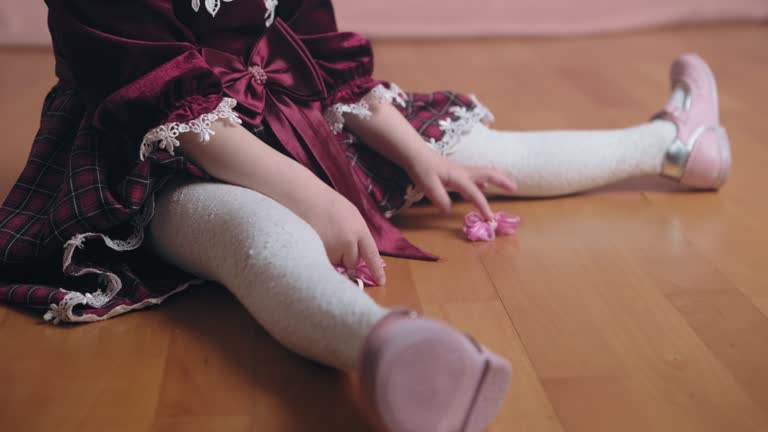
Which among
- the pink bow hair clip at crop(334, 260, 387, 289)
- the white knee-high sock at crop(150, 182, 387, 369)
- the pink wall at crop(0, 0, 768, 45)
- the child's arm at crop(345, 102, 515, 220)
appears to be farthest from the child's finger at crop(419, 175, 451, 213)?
the pink wall at crop(0, 0, 768, 45)

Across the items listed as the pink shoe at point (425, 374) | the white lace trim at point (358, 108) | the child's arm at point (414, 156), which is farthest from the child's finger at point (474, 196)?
the pink shoe at point (425, 374)

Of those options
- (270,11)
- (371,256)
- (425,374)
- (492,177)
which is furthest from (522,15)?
(425,374)

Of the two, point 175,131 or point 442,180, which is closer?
point 175,131

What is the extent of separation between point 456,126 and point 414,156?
0.11 m

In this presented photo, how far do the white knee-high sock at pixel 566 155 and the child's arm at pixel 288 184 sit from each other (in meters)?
0.26

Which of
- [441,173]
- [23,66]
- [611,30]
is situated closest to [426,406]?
[441,173]

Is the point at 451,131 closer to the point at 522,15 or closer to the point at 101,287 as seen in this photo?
the point at 101,287

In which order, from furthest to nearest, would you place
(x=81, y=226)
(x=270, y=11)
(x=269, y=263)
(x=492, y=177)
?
(x=492, y=177) < (x=270, y=11) < (x=81, y=226) < (x=269, y=263)

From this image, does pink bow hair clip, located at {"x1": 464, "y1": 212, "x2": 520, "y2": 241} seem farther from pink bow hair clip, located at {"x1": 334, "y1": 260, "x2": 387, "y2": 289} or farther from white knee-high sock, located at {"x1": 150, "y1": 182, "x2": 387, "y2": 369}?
white knee-high sock, located at {"x1": 150, "y1": 182, "x2": 387, "y2": 369}

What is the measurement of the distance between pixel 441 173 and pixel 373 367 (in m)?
0.43

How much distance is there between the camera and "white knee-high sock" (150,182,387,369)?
2.10 feet

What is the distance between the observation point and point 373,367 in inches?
22.4

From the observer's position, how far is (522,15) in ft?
6.64

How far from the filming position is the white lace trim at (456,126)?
3.34 feet
